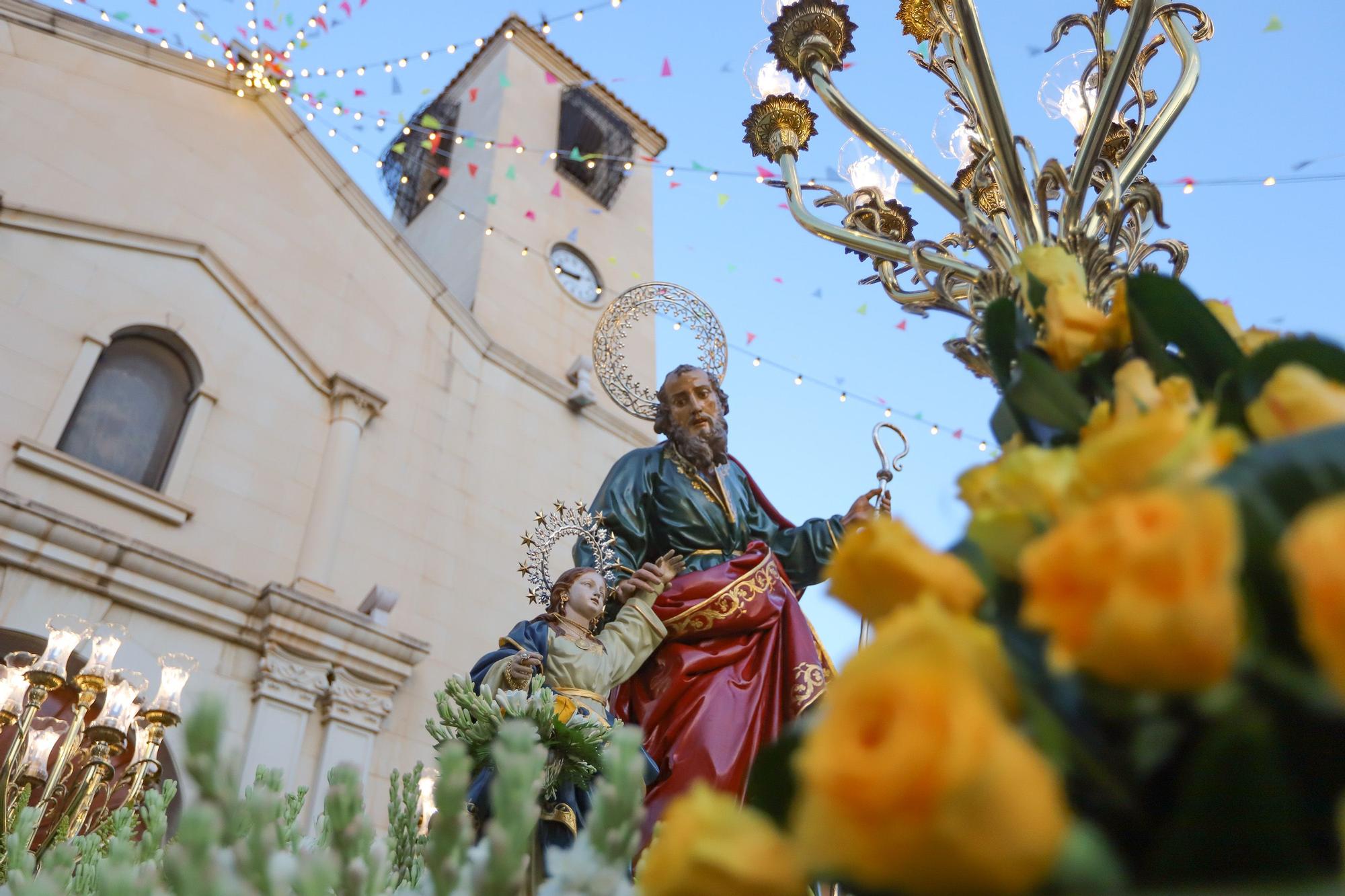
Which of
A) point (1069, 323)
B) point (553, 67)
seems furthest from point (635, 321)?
point (553, 67)

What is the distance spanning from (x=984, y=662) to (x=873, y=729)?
0.10m

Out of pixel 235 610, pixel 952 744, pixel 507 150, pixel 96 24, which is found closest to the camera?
pixel 952 744

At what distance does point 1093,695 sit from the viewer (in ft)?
1.55

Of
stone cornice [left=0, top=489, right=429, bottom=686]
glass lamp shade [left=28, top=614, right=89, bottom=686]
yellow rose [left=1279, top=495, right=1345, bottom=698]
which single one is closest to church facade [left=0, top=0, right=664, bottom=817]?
stone cornice [left=0, top=489, right=429, bottom=686]

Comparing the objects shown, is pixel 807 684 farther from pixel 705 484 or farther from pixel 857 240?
pixel 857 240

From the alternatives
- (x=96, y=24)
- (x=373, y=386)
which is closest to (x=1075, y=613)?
(x=373, y=386)

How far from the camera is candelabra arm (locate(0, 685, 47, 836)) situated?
3197mm

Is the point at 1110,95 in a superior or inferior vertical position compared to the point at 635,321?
inferior

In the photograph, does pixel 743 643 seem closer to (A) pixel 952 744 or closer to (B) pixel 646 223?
(A) pixel 952 744

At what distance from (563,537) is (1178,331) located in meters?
2.15

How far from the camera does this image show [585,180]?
12344mm

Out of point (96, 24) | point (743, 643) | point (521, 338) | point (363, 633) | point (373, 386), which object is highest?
Result: point (96, 24)

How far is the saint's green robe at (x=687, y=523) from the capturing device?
114 inches

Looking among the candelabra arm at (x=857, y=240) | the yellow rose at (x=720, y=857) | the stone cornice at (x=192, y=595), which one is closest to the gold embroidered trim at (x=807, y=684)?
the candelabra arm at (x=857, y=240)
